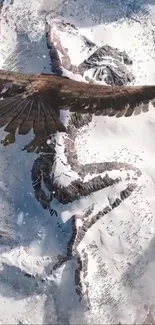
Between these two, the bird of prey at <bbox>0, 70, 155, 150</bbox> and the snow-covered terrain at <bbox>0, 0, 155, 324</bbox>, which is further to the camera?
the bird of prey at <bbox>0, 70, 155, 150</bbox>

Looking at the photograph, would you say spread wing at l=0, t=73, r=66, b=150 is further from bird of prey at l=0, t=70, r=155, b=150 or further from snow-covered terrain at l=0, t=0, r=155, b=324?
snow-covered terrain at l=0, t=0, r=155, b=324

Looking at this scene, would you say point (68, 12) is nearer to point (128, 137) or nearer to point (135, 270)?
point (128, 137)

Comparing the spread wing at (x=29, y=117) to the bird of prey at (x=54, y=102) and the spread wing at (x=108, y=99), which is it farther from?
the spread wing at (x=108, y=99)

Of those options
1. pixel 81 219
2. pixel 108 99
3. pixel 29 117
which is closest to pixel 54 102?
pixel 29 117

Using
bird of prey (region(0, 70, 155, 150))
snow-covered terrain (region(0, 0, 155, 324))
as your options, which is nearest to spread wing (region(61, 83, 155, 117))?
bird of prey (region(0, 70, 155, 150))

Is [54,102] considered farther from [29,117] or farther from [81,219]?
[81,219]

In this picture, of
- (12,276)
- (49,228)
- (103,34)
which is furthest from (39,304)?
A: (103,34)
